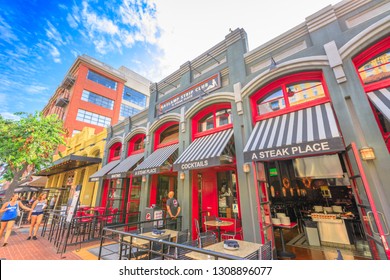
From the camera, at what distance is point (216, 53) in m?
8.39

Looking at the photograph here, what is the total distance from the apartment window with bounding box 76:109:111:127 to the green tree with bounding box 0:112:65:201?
44.0 ft

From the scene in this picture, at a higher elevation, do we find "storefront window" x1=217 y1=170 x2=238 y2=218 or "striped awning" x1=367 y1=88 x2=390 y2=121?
"striped awning" x1=367 y1=88 x2=390 y2=121

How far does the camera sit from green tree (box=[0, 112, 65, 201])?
417 inches

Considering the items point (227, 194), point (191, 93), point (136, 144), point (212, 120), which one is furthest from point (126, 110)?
point (227, 194)

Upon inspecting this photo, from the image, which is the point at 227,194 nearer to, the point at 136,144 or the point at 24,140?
the point at 136,144

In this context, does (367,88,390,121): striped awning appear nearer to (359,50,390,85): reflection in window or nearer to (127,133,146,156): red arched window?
(359,50,390,85): reflection in window

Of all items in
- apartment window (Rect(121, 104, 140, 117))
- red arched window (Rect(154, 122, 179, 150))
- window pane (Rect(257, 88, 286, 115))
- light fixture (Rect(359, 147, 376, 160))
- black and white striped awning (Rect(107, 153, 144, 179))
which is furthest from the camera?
Result: apartment window (Rect(121, 104, 140, 117))

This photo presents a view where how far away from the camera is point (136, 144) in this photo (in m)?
12.5

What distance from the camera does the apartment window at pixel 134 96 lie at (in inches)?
1255

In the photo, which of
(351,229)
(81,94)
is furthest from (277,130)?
(81,94)

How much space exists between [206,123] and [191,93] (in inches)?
70.7

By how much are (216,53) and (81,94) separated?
81.8 feet

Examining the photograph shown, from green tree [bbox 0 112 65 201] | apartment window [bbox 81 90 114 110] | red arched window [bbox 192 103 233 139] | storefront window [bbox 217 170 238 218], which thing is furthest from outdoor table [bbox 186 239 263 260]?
apartment window [bbox 81 90 114 110]
